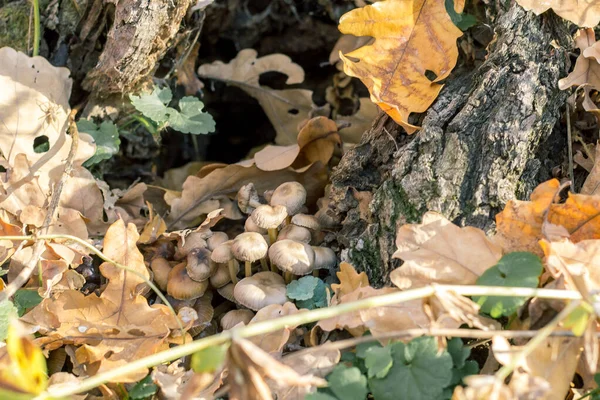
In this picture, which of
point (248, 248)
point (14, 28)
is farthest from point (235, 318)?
point (14, 28)

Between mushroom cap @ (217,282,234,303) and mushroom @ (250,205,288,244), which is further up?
mushroom @ (250,205,288,244)

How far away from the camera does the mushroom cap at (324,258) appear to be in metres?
2.01

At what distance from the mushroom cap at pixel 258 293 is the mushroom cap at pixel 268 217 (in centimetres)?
19

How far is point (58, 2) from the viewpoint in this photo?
8.49 ft

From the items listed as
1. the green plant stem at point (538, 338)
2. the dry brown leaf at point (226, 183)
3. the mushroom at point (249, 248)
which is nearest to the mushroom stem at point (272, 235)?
the mushroom at point (249, 248)

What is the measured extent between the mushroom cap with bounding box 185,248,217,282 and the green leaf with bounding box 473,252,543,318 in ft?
3.04

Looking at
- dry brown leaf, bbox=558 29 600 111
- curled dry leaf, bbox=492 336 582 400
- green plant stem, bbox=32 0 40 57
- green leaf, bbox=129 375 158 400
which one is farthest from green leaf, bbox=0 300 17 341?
dry brown leaf, bbox=558 29 600 111

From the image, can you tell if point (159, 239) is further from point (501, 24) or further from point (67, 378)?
point (501, 24)

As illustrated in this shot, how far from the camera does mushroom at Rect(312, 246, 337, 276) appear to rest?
6.60ft

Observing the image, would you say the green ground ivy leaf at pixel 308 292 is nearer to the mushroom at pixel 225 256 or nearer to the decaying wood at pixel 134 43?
the mushroom at pixel 225 256

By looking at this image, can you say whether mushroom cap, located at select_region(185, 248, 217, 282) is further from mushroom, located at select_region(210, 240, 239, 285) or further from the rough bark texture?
the rough bark texture

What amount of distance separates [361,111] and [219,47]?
99 cm

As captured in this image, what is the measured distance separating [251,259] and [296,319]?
0.70 meters

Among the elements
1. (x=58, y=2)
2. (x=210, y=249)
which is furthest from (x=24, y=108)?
(x=210, y=249)
